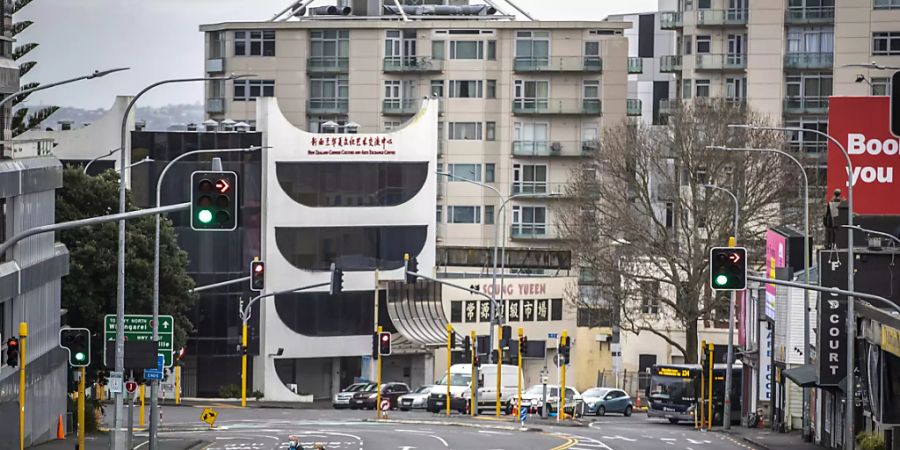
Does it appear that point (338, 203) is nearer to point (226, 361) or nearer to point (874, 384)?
point (226, 361)

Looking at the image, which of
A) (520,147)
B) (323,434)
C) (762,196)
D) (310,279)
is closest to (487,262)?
(520,147)

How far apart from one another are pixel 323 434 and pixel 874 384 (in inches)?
733

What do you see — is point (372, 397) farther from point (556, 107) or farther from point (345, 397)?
point (556, 107)

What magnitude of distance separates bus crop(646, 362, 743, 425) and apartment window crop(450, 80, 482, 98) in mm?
34493

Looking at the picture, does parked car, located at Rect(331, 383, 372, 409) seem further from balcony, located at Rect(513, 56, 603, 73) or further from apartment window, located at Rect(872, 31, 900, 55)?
apartment window, located at Rect(872, 31, 900, 55)

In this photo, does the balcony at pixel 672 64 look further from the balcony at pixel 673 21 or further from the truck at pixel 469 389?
the truck at pixel 469 389

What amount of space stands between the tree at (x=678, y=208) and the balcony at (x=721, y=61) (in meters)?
23.4

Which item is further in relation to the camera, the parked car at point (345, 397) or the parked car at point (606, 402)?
the parked car at point (345, 397)

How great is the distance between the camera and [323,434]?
57.3 meters

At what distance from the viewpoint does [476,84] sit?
106188 millimetres

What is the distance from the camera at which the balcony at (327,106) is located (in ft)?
353

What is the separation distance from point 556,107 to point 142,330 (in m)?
61.7

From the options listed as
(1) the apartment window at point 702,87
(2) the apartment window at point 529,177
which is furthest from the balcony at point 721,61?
(2) the apartment window at point 529,177

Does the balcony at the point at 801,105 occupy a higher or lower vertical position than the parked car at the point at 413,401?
higher
